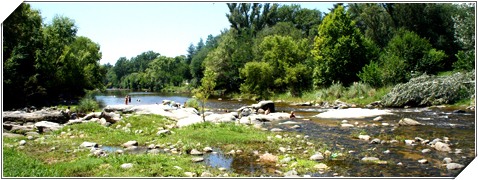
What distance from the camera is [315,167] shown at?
9.33 metres

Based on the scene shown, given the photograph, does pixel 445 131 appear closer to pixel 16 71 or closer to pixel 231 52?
pixel 16 71

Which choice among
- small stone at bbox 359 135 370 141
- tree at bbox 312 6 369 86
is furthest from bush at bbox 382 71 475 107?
small stone at bbox 359 135 370 141

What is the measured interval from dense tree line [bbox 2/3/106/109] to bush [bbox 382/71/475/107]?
2388cm

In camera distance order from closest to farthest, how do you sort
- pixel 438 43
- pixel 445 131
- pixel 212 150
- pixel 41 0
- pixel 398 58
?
pixel 41 0, pixel 212 150, pixel 445 131, pixel 398 58, pixel 438 43

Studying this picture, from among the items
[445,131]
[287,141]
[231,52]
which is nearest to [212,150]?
[287,141]

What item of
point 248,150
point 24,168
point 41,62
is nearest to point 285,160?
point 248,150

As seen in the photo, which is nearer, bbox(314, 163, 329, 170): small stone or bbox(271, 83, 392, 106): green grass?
bbox(314, 163, 329, 170): small stone

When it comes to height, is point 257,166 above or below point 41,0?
below

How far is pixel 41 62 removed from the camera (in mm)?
29391

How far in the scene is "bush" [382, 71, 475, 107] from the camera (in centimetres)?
2395

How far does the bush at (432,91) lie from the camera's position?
24.0 m

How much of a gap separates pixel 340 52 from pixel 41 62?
26.7 m

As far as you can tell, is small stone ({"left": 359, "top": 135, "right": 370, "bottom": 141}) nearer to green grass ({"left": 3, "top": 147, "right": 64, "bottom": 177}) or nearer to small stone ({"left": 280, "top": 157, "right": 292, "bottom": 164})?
small stone ({"left": 280, "top": 157, "right": 292, "bottom": 164})

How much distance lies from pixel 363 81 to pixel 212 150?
2742 cm
